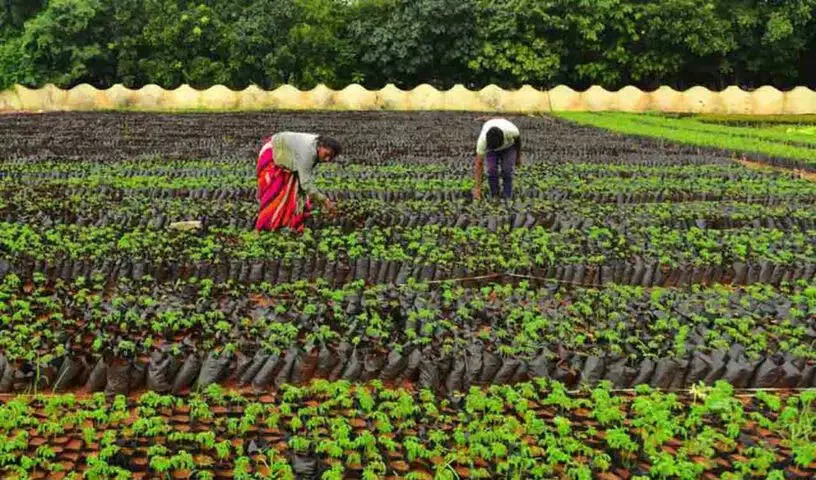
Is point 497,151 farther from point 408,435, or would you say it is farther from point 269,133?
point 269,133

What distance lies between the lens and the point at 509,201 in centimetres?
1173

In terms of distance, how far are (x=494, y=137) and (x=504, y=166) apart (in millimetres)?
825

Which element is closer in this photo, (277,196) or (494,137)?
(277,196)

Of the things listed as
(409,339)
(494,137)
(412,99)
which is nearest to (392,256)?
(409,339)

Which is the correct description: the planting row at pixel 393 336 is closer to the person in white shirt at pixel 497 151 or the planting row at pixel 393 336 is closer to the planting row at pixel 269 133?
the person in white shirt at pixel 497 151

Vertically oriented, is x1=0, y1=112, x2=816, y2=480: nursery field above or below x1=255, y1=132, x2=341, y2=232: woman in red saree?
below

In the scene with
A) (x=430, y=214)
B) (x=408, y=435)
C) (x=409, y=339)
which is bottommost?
(x=408, y=435)

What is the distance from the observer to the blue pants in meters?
11.7

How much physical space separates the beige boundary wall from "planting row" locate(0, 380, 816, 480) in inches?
1207

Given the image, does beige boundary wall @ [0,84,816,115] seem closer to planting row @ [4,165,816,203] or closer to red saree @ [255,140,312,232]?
planting row @ [4,165,816,203]

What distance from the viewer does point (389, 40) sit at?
3734 cm

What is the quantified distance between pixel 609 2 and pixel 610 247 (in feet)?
96.6

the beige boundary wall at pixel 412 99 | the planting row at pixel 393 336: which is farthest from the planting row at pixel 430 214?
the beige boundary wall at pixel 412 99

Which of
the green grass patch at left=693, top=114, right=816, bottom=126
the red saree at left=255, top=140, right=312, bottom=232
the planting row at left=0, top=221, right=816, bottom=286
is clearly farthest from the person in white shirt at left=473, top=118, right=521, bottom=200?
the green grass patch at left=693, top=114, right=816, bottom=126
